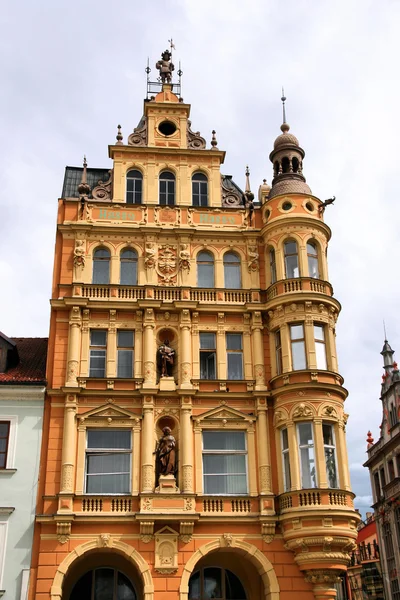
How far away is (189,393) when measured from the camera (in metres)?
29.5

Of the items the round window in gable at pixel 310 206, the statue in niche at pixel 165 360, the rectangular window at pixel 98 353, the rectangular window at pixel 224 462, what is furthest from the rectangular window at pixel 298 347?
the rectangular window at pixel 98 353

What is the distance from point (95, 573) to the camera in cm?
2892

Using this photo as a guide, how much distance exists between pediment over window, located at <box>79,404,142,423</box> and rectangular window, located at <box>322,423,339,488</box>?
7.50 meters

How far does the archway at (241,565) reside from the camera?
2708cm

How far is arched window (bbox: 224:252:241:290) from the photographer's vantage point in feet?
107

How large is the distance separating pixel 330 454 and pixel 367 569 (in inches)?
1340

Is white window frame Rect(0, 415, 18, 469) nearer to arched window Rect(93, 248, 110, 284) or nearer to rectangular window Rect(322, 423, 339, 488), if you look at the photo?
arched window Rect(93, 248, 110, 284)

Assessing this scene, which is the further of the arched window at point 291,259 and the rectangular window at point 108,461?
the arched window at point 291,259

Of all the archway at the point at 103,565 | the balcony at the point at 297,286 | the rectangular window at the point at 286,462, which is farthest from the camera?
the balcony at the point at 297,286

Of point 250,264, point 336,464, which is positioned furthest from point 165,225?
point 336,464

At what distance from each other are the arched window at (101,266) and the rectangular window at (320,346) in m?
9.37

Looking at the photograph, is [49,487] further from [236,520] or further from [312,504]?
[312,504]

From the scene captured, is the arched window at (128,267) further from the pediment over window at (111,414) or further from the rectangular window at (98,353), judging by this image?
the pediment over window at (111,414)

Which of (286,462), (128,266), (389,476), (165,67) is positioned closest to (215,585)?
(286,462)
